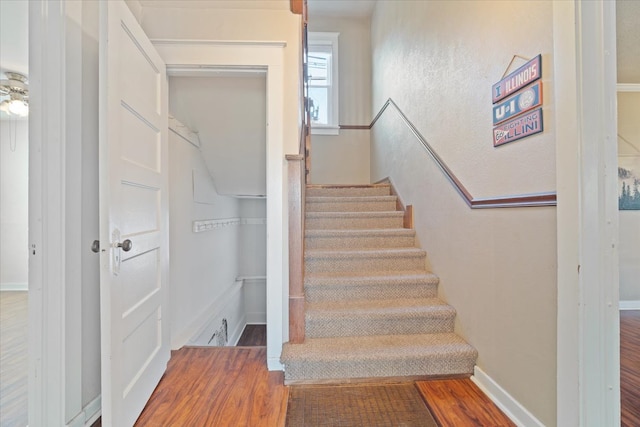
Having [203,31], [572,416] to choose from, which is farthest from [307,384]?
[203,31]

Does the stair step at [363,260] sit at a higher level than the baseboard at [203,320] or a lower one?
higher

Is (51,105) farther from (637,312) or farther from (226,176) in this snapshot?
(637,312)

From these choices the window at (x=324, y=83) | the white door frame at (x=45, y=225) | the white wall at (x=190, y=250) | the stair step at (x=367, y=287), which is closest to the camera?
the white door frame at (x=45, y=225)

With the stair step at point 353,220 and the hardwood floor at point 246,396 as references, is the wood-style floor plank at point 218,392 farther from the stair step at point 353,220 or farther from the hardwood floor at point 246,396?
the stair step at point 353,220

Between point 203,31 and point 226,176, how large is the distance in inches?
53.3

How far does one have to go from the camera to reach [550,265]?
1.21m

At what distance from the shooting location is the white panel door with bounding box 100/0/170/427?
3.72ft

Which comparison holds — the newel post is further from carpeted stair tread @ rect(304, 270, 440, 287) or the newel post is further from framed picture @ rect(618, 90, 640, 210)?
framed picture @ rect(618, 90, 640, 210)

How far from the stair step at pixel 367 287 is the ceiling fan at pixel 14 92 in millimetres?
3330

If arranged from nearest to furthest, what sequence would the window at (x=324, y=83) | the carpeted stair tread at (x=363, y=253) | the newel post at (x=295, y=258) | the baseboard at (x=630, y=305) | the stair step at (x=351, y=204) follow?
the newel post at (x=295, y=258) → the carpeted stair tread at (x=363, y=253) → the baseboard at (x=630, y=305) → the stair step at (x=351, y=204) → the window at (x=324, y=83)

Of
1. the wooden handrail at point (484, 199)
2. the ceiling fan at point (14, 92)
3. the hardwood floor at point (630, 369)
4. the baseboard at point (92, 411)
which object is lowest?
the hardwood floor at point (630, 369)

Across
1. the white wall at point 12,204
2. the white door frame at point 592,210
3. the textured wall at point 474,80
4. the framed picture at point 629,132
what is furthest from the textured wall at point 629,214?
the white wall at point 12,204

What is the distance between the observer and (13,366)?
189cm

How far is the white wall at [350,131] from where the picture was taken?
4.44 m
